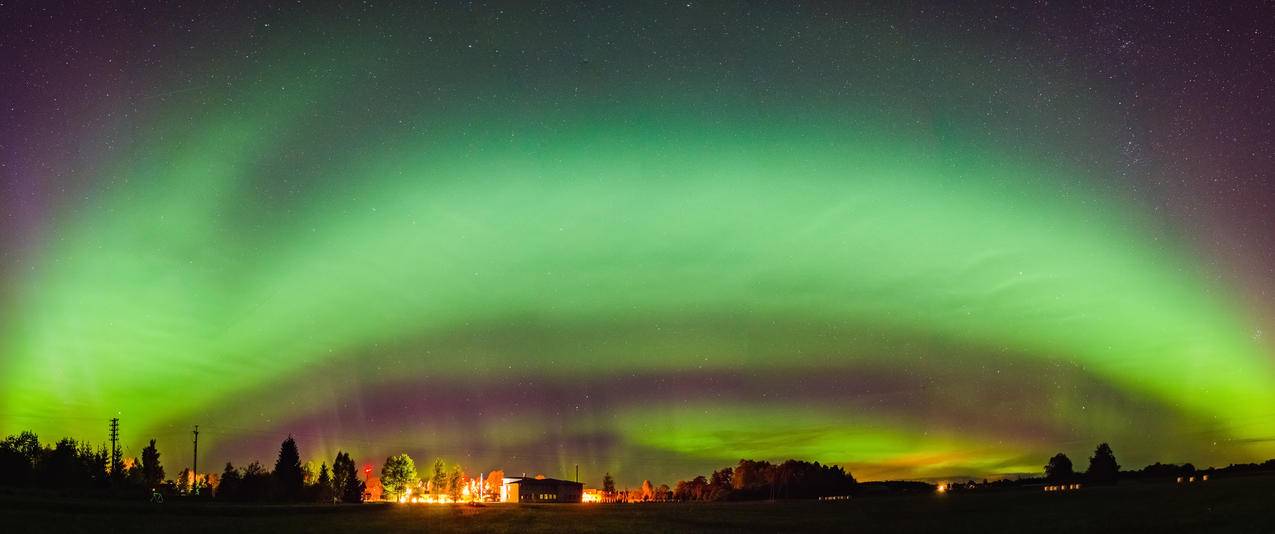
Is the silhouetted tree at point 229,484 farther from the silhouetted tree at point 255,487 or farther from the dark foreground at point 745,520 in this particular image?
the dark foreground at point 745,520

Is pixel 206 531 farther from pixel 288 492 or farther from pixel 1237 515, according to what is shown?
pixel 288 492

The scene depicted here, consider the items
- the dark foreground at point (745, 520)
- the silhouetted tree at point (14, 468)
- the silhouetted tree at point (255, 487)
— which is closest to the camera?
the dark foreground at point (745, 520)

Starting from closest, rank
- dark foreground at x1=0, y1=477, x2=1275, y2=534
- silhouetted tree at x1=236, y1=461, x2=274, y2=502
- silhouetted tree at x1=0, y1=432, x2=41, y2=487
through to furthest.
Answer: dark foreground at x1=0, y1=477, x2=1275, y2=534 → silhouetted tree at x1=0, y1=432, x2=41, y2=487 → silhouetted tree at x1=236, y1=461, x2=274, y2=502

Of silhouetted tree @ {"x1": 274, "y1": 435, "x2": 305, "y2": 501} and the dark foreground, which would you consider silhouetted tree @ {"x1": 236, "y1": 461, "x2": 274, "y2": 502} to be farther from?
the dark foreground

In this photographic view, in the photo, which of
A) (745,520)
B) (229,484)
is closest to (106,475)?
(229,484)

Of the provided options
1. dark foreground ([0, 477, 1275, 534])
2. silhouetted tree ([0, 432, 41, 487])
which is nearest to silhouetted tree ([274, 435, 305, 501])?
silhouetted tree ([0, 432, 41, 487])

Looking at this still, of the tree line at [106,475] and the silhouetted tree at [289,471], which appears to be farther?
the silhouetted tree at [289,471]

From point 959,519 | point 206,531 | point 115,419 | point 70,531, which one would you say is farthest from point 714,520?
point 115,419

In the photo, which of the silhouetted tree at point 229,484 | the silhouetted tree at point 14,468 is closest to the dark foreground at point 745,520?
the silhouetted tree at point 14,468

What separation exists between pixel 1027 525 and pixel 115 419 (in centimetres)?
14971

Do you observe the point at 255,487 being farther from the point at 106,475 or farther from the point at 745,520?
the point at 745,520

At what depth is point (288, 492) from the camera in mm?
174000

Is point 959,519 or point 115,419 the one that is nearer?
point 959,519

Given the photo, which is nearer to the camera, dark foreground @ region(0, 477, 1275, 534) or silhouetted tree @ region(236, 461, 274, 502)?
dark foreground @ region(0, 477, 1275, 534)
